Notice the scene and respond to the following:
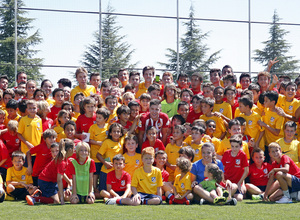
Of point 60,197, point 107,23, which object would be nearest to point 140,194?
point 60,197

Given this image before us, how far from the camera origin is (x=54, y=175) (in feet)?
22.4

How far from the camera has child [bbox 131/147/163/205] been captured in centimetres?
667

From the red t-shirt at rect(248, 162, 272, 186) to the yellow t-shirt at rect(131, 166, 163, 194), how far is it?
1755 millimetres

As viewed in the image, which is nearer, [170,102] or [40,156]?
[40,156]

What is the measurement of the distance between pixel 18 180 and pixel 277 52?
46.6 feet

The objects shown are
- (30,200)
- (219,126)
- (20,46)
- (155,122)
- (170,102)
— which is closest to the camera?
(30,200)

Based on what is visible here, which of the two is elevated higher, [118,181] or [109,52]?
[109,52]

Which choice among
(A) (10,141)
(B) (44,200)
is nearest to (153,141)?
(B) (44,200)

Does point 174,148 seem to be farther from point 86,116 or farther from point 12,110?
point 12,110

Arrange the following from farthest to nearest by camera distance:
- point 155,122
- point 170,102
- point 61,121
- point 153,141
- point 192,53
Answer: point 192,53 → point 170,102 → point 155,122 → point 61,121 → point 153,141

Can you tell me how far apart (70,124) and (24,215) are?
203 centimetres

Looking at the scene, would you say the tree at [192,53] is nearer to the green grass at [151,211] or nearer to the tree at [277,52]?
the tree at [277,52]

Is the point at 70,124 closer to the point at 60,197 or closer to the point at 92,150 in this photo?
the point at 92,150

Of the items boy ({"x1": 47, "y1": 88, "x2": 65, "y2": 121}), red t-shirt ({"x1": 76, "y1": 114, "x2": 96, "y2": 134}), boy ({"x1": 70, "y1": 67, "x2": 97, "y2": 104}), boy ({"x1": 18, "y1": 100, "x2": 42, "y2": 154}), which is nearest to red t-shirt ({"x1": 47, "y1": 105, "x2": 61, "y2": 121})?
boy ({"x1": 47, "y1": 88, "x2": 65, "y2": 121})
